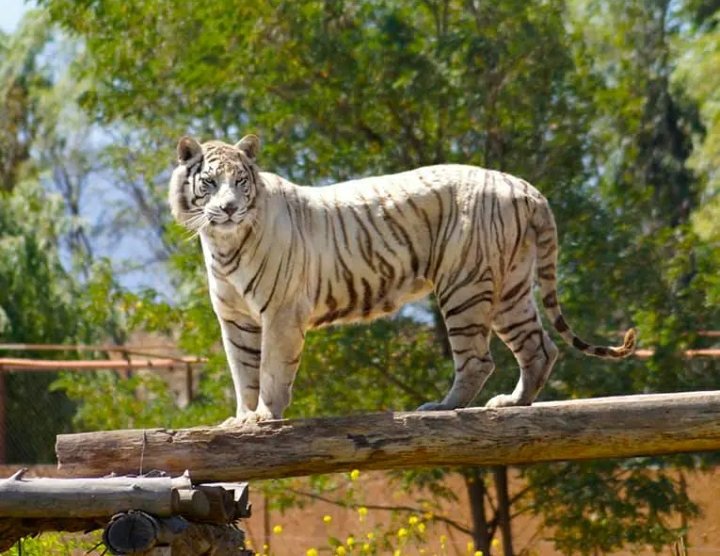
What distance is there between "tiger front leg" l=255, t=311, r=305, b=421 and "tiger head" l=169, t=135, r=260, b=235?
412 mm

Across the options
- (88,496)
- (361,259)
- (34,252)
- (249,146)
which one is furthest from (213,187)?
(34,252)

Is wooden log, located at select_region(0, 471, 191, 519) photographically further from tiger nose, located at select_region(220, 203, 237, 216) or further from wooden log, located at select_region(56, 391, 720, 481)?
tiger nose, located at select_region(220, 203, 237, 216)

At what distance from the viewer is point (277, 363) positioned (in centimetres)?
596

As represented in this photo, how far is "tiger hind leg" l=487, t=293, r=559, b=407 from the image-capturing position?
6.37m

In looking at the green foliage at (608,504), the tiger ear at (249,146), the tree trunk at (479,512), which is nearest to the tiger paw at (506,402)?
the tiger ear at (249,146)

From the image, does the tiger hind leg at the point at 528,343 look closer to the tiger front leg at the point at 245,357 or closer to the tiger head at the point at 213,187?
the tiger front leg at the point at 245,357

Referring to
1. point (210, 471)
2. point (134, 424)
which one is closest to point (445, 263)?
point (210, 471)

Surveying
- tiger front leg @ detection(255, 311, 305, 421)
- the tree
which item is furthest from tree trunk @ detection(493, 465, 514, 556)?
tiger front leg @ detection(255, 311, 305, 421)

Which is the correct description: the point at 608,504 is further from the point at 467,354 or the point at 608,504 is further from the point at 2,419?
the point at 2,419

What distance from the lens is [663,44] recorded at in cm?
1709

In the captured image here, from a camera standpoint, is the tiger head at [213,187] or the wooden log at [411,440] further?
the tiger head at [213,187]

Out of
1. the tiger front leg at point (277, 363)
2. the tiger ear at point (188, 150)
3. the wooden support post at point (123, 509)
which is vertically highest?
the tiger ear at point (188, 150)

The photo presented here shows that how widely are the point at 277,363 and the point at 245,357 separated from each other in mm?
327

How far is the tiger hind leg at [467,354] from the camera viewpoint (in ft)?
20.4
